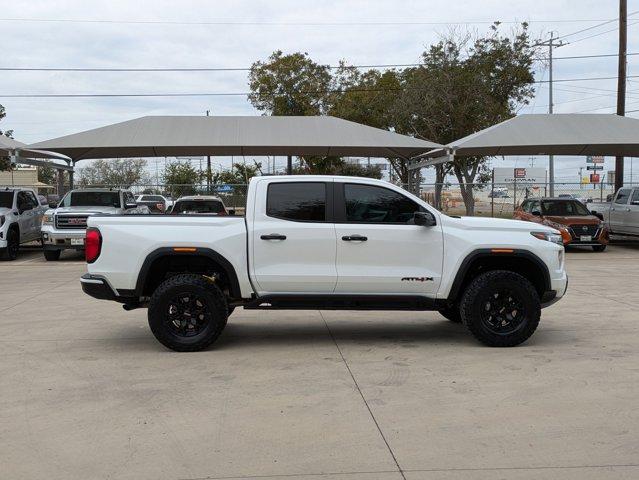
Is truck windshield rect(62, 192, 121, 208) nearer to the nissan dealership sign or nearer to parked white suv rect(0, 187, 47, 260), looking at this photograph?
parked white suv rect(0, 187, 47, 260)

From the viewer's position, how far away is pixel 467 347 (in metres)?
7.33

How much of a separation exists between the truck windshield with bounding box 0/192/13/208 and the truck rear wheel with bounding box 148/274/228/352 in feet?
42.1

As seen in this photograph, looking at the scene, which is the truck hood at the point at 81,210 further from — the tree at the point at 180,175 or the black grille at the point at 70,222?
the tree at the point at 180,175

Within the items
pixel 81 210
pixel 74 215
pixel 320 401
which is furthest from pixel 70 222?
pixel 320 401

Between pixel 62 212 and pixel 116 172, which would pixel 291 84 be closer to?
pixel 62 212

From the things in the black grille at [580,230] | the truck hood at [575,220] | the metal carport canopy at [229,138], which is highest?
the metal carport canopy at [229,138]

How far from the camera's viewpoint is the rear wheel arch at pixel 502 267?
7.12 meters

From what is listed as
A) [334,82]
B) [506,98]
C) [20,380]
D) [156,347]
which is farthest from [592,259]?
[334,82]

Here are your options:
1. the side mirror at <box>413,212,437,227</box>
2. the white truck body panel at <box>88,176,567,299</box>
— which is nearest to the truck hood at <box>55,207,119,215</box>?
the white truck body panel at <box>88,176,567,299</box>

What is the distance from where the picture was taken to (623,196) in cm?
2064

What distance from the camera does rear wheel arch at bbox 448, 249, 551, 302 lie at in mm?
7121

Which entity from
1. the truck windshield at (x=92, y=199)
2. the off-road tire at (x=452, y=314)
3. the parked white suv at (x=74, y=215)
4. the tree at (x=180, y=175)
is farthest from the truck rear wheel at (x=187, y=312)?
the tree at (x=180, y=175)

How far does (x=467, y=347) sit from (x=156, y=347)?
344 centimetres

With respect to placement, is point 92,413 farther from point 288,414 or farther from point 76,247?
→ point 76,247
